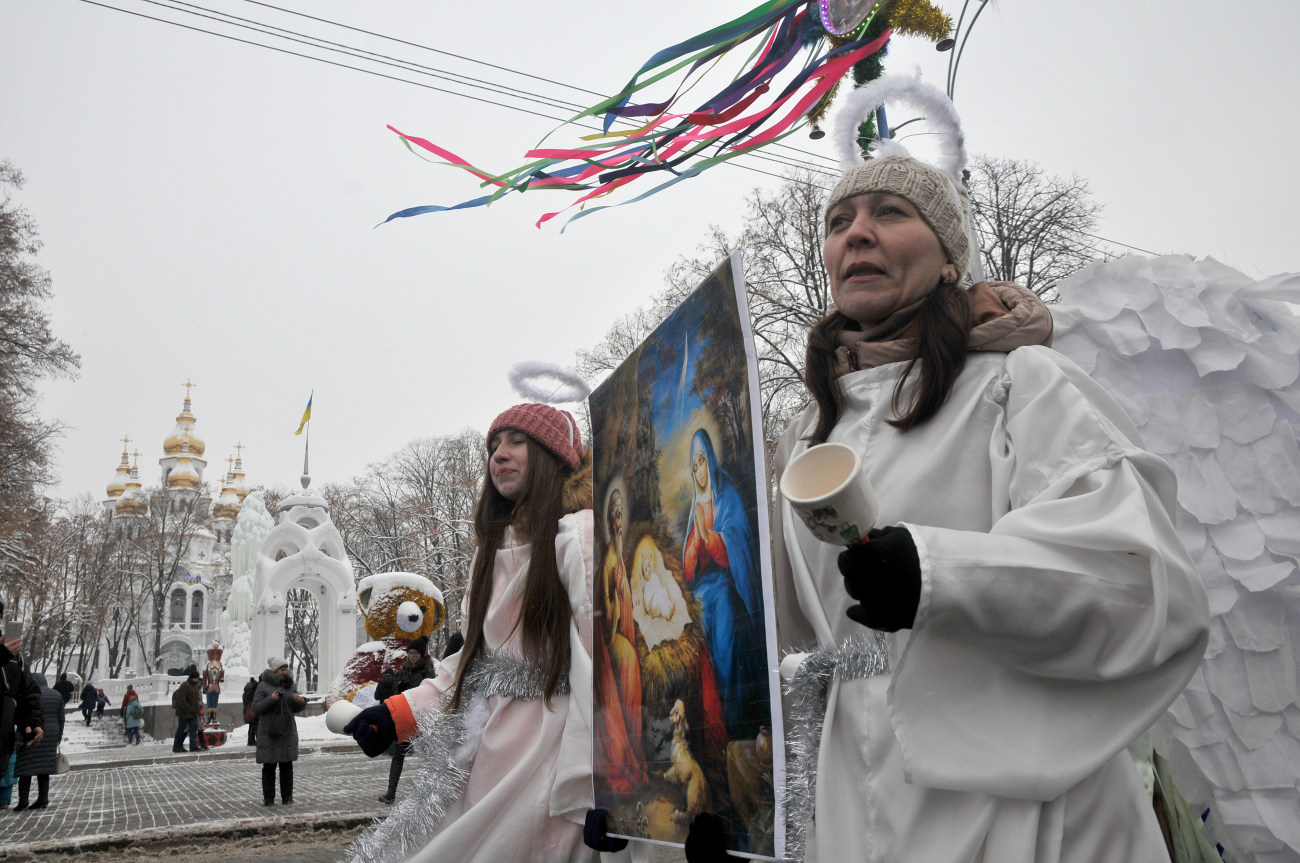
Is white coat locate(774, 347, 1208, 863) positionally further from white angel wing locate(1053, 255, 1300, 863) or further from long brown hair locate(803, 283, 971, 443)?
white angel wing locate(1053, 255, 1300, 863)

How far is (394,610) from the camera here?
617 cm

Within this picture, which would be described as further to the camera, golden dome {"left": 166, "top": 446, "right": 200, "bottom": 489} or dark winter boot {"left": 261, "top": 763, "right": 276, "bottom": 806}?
golden dome {"left": 166, "top": 446, "right": 200, "bottom": 489}

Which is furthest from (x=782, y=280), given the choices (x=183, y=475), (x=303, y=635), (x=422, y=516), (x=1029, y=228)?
(x=183, y=475)

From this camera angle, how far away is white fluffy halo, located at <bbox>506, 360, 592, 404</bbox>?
3980 millimetres

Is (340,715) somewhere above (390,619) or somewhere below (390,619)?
below

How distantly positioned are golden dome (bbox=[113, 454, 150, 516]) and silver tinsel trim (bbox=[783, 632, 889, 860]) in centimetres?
6519

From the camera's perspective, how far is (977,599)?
1.37m

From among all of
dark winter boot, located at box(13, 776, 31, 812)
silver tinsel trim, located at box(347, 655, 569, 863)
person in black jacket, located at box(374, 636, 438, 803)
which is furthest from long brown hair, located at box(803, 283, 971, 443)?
dark winter boot, located at box(13, 776, 31, 812)

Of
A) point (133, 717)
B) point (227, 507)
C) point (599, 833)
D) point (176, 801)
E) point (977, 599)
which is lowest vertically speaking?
point (176, 801)

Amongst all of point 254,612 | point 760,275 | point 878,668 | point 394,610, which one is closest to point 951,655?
point 878,668

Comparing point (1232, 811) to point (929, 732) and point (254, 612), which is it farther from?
point (254, 612)

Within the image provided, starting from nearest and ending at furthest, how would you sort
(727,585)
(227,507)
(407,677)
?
(727,585) → (407,677) → (227,507)

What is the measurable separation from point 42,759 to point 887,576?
1302 cm

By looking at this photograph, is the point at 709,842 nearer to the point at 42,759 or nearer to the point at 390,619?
the point at 390,619
